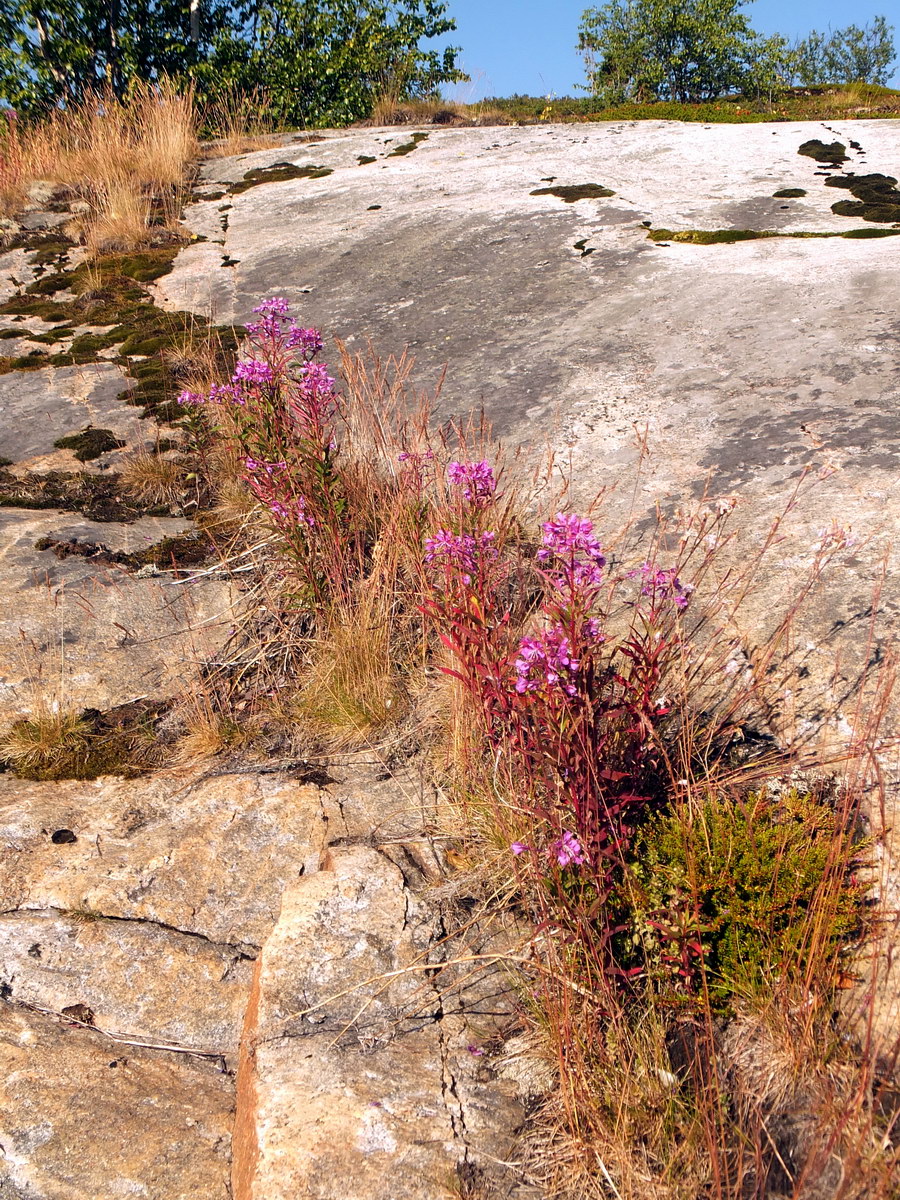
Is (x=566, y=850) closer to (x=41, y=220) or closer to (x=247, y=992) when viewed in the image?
(x=247, y=992)

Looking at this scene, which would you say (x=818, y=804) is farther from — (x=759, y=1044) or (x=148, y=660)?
(x=148, y=660)

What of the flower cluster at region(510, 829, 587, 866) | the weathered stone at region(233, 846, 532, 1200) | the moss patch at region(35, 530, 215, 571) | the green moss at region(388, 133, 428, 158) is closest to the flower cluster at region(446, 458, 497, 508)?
the flower cluster at region(510, 829, 587, 866)

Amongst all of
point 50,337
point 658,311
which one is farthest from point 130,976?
point 50,337

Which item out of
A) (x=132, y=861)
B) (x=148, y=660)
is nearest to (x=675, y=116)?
(x=148, y=660)

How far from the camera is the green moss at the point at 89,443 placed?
17.7ft

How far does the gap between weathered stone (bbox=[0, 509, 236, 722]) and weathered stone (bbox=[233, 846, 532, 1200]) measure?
1.42m

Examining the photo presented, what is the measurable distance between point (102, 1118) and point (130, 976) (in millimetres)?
448

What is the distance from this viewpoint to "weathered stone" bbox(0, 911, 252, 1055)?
8.34 feet

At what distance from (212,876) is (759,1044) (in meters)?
1.74

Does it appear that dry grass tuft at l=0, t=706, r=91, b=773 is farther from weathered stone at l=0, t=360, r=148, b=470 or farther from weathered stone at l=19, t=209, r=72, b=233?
weathered stone at l=19, t=209, r=72, b=233

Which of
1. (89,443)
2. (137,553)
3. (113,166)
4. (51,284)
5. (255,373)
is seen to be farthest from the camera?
(113,166)

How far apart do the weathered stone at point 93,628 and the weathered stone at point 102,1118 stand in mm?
1430

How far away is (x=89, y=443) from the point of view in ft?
17.9

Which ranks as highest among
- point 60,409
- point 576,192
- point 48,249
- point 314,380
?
point 576,192
